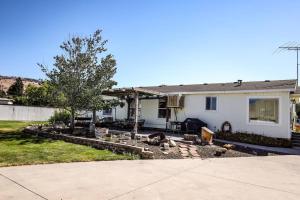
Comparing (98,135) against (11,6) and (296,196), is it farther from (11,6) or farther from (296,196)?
(296,196)

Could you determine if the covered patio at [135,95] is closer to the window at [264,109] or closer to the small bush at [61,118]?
the small bush at [61,118]

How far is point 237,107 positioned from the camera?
16641 millimetres

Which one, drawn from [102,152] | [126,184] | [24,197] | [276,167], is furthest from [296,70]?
[24,197]

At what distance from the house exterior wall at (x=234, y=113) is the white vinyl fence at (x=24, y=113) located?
45.0 feet

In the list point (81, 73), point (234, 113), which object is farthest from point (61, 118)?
point (234, 113)

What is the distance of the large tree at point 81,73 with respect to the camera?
13.9 meters

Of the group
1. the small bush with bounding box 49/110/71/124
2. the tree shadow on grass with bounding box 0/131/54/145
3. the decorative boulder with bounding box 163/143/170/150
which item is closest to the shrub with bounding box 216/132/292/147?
the decorative boulder with bounding box 163/143/170/150

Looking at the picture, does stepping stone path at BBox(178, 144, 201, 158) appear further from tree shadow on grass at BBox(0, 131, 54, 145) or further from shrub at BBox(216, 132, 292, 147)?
tree shadow on grass at BBox(0, 131, 54, 145)

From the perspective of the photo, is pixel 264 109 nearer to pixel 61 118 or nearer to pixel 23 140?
pixel 23 140

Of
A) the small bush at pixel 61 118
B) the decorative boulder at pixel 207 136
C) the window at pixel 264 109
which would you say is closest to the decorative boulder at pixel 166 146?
the decorative boulder at pixel 207 136

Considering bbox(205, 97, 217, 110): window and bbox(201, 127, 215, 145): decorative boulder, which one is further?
bbox(205, 97, 217, 110): window

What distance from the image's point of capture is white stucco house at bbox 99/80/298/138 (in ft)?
49.0

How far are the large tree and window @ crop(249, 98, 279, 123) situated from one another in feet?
29.2

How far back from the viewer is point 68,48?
1414 centimetres
